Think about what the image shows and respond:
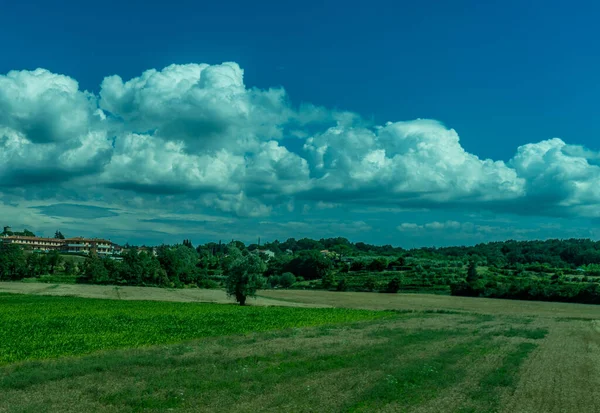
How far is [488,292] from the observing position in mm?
123750

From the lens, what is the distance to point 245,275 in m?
85.9

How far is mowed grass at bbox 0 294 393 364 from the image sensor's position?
32750mm

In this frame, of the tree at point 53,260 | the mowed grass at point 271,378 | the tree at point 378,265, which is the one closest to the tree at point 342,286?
the tree at point 378,265

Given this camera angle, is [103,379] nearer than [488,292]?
Yes

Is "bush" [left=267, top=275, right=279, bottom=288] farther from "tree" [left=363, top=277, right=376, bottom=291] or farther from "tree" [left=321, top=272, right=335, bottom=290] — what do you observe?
"tree" [left=363, top=277, right=376, bottom=291]

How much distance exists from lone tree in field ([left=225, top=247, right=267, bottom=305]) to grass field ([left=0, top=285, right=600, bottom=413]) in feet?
124

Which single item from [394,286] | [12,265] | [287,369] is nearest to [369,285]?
[394,286]

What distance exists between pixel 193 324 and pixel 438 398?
33.0m

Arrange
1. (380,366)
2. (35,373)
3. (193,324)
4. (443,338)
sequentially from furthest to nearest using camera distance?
(193,324) → (443,338) → (380,366) → (35,373)

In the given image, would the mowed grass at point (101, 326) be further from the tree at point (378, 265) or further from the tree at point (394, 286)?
the tree at point (378, 265)

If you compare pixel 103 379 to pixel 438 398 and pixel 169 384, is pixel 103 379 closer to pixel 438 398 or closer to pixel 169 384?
pixel 169 384

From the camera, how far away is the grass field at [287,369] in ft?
61.9

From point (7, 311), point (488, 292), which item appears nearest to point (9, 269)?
point (7, 311)

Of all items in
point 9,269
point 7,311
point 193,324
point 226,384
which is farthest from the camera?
point 9,269
